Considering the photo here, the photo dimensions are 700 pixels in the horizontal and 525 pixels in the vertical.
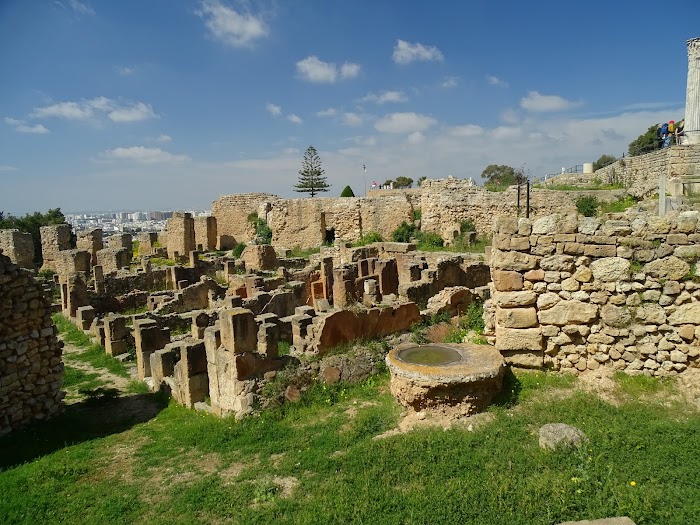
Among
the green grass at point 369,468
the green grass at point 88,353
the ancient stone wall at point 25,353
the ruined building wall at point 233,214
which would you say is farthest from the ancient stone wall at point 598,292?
the ruined building wall at point 233,214

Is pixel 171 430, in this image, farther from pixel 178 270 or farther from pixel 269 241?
pixel 269 241

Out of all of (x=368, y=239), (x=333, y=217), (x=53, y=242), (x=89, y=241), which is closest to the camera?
(x=368, y=239)

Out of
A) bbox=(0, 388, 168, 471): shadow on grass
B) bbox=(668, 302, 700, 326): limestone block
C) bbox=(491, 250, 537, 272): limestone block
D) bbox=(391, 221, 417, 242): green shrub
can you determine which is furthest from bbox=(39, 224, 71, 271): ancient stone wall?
bbox=(668, 302, 700, 326): limestone block

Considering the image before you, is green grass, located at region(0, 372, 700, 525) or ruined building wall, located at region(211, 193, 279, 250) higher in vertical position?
ruined building wall, located at region(211, 193, 279, 250)

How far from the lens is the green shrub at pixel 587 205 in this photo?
61.1ft

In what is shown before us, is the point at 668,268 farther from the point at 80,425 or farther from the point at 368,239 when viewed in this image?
the point at 368,239

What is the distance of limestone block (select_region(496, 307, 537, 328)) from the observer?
6633mm

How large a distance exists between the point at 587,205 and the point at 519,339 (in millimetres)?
14589

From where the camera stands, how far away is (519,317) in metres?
6.66

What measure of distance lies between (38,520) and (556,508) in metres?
5.34

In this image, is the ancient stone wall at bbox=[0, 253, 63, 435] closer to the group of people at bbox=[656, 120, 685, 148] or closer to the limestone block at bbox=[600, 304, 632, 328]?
the limestone block at bbox=[600, 304, 632, 328]

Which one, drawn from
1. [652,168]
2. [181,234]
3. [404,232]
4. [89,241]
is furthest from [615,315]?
[89,241]

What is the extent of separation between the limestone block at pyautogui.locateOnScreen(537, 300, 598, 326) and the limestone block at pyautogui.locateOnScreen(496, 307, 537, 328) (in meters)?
0.10

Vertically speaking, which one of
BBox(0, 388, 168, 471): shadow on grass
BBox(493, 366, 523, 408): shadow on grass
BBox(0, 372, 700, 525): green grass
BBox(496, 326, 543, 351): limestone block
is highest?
BBox(496, 326, 543, 351): limestone block
